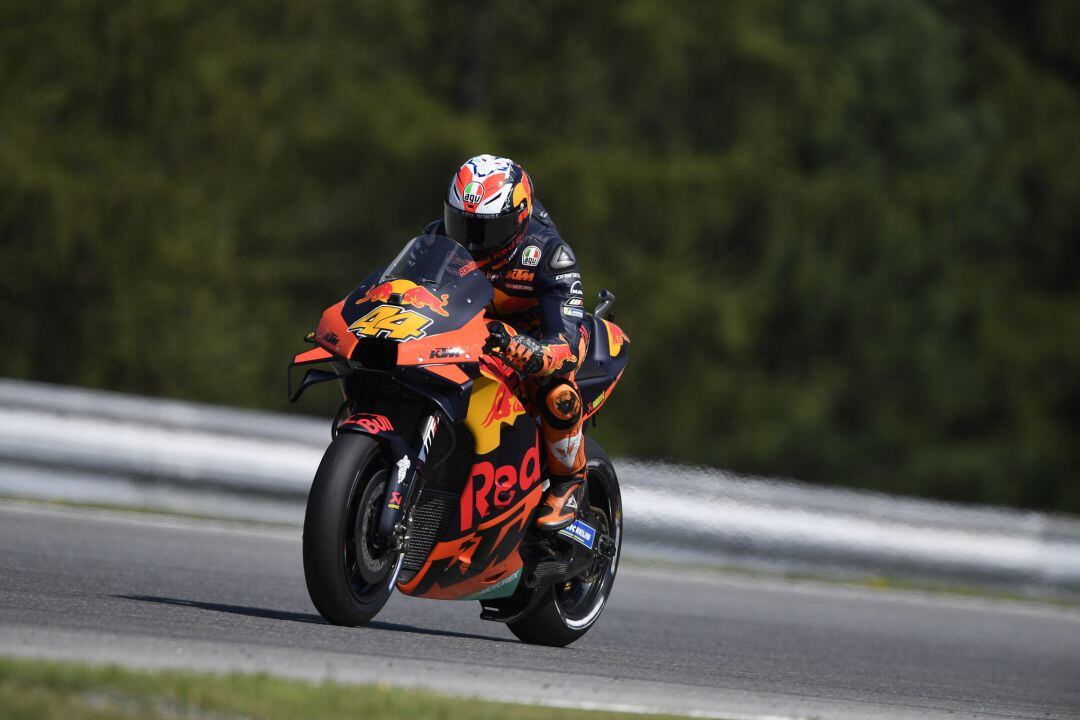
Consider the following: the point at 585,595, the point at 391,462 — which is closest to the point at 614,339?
the point at 585,595

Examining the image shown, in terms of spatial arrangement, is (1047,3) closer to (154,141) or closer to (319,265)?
(319,265)

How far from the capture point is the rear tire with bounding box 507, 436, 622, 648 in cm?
723

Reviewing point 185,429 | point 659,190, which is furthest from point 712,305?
point 185,429

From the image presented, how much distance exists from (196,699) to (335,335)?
1969mm

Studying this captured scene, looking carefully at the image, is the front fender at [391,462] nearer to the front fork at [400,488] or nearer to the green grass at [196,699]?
the front fork at [400,488]

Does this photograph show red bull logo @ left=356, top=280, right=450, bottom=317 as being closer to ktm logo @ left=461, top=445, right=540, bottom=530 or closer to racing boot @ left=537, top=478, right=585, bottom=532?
ktm logo @ left=461, top=445, right=540, bottom=530

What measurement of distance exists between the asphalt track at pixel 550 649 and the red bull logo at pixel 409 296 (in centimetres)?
118

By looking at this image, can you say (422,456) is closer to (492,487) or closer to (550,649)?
(492,487)

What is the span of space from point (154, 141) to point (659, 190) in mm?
6886

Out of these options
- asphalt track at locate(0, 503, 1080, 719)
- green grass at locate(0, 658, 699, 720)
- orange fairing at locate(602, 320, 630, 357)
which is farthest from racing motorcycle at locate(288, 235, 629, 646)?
green grass at locate(0, 658, 699, 720)

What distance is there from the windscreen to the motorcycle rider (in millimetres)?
220

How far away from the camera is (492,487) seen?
6.47 m

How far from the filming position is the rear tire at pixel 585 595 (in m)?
7.23

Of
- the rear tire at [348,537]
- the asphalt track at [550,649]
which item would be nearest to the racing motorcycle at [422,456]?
the rear tire at [348,537]
